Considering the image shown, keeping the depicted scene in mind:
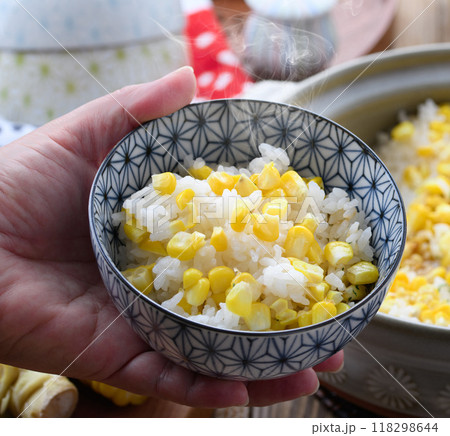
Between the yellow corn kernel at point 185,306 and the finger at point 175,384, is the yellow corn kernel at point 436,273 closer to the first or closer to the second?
the finger at point 175,384

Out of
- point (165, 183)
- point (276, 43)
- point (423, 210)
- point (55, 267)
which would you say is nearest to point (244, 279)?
point (165, 183)

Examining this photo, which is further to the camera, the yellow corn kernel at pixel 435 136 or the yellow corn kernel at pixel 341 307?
the yellow corn kernel at pixel 435 136

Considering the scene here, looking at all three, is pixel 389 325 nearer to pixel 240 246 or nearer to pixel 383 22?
pixel 240 246

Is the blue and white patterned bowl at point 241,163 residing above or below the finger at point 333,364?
above

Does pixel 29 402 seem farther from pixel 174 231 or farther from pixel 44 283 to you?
pixel 174 231

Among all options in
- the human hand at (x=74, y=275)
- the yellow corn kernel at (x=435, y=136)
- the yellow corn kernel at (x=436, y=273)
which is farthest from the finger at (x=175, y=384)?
the yellow corn kernel at (x=435, y=136)

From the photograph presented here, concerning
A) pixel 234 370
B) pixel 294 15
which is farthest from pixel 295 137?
pixel 294 15

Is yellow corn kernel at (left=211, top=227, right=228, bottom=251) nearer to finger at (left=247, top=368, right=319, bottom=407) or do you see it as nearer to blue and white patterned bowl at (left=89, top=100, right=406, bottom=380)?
blue and white patterned bowl at (left=89, top=100, right=406, bottom=380)

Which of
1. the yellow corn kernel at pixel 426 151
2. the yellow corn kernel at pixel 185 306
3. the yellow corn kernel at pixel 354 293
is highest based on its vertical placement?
the yellow corn kernel at pixel 185 306
